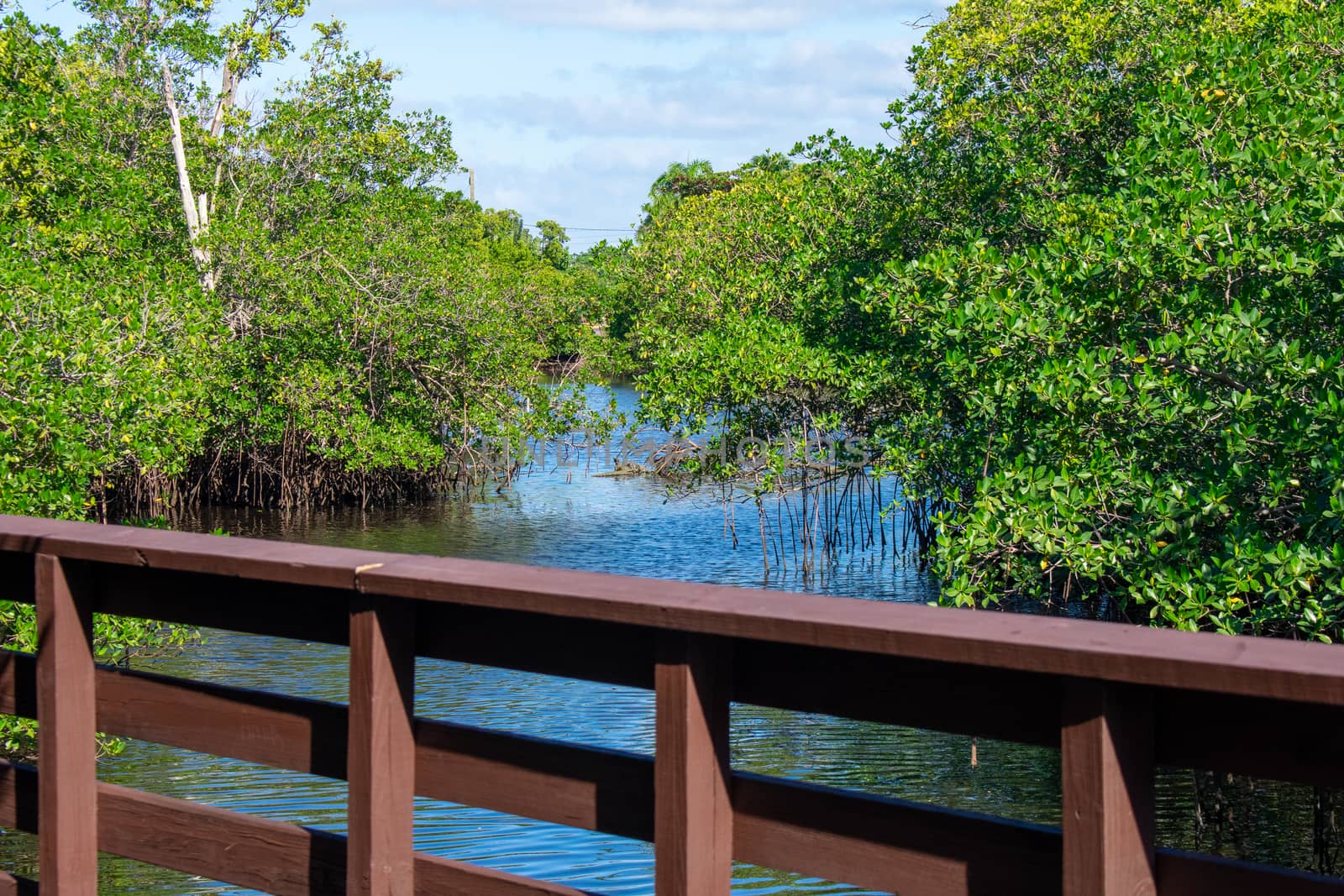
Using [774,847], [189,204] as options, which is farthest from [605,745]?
[189,204]

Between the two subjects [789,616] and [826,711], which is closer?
[789,616]

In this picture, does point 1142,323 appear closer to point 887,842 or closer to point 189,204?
point 887,842

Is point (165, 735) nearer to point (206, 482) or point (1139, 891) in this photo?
point (1139, 891)

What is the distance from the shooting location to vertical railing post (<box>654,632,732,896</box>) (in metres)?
1.72

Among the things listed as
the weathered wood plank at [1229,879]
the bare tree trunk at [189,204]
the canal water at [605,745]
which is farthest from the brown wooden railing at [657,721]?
the bare tree trunk at [189,204]

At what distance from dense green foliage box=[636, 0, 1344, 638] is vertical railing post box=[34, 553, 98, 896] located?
17.0 feet

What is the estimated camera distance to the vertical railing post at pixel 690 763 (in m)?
1.72

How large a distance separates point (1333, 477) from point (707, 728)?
5090mm

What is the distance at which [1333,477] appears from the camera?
594 centimetres

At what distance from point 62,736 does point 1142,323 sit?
23.8 ft

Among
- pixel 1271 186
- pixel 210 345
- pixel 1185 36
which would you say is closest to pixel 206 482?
pixel 210 345

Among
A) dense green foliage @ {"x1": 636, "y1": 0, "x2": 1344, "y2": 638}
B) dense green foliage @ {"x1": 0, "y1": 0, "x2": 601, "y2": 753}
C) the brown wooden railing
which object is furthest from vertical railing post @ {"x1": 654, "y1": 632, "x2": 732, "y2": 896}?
dense green foliage @ {"x1": 0, "y1": 0, "x2": 601, "y2": 753}

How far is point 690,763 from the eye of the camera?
172 cm

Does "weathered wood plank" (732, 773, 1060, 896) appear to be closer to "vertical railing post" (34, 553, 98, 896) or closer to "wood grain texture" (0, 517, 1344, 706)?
"wood grain texture" (0, 517, 1344, 706)
